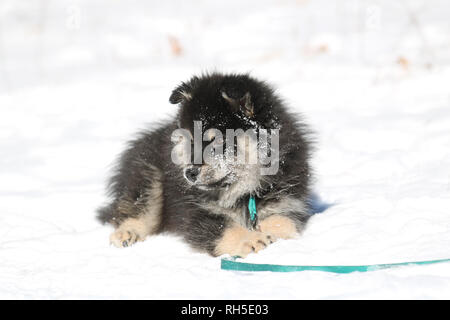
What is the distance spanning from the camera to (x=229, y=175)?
397 cm

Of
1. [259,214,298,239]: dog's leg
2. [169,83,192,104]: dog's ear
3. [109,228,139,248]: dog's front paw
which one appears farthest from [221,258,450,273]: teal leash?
[169,83,192,104]: dog's ear

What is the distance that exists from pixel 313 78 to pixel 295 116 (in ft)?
14.7

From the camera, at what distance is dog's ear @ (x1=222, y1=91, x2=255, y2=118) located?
151 inches

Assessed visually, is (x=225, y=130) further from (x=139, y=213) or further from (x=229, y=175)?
(x=139, y=213)

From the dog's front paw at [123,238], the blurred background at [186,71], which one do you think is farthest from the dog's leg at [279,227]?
the blurred background at [186,71]

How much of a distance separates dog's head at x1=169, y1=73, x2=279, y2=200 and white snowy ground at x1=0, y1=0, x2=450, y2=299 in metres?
0.54

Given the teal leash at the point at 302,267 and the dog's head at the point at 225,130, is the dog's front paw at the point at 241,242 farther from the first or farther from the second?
the dog's head at the point at 225,130

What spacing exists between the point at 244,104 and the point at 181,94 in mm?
516

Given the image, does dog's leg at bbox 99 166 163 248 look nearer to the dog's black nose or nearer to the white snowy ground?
the white snowy ground

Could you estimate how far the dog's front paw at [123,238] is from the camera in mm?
4195

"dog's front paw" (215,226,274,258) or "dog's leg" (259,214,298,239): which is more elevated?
"dog's leg" (259,214,298,239)

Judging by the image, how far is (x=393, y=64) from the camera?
863 centimetres

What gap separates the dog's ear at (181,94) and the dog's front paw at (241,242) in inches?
38.1

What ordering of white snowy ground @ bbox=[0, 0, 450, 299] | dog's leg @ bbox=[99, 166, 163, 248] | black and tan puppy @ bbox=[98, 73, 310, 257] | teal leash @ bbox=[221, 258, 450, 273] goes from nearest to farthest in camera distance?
1. teal leash @ bbox=[221, 258, 450, 273]
2. white snowy ground @ bbox=[0, 0, 450, 299]
3. black and tan puppy @ bbox=[98, 73, 310, 257]
4. dog's leg @ bbox=[99, 166, 163, 248]
